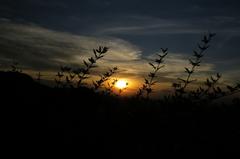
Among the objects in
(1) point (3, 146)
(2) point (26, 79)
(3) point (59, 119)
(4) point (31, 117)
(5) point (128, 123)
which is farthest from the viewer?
(2) point (26, 79)

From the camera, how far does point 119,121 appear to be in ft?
25.3

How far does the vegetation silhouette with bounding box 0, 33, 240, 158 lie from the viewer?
6000 mm

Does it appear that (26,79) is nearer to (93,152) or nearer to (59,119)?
(59,119)

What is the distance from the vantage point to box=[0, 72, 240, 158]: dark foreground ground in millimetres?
5700

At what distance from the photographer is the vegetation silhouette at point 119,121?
Answer: 19.7 feet

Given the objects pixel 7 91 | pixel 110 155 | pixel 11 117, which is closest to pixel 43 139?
pixel 11 117

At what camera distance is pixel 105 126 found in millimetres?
7121

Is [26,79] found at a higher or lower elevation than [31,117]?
higher

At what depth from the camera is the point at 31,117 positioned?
20.1ft

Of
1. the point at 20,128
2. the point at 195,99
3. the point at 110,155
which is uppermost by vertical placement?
the point at 195,99

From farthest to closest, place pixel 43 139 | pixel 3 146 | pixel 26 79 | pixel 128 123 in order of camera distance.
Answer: pixel 26 79, pixel 128 123, pixel 43 139, pixel 3 146

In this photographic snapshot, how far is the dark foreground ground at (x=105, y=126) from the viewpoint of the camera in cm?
570

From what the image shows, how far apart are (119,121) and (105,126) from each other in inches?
26.7

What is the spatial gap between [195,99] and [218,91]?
90 centimetres
